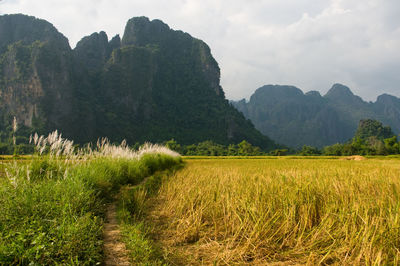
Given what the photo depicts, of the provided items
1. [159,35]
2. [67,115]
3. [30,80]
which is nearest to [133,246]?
[67,115]

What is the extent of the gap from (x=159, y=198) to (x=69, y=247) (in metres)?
2.95

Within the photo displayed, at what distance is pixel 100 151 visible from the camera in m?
7.62

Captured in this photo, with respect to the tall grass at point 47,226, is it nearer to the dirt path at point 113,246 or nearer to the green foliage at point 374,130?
the dirt path at point 113,246

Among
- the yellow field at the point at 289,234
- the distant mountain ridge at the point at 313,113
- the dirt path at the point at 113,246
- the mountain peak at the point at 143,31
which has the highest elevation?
the mountain peak at the point at 143,31

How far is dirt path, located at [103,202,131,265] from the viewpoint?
223 centimetres

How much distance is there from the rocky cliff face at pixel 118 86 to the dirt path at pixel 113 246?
62.9 metres

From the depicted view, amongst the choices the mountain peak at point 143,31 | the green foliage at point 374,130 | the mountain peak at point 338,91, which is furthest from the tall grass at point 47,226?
the mountain peak at point 338,91

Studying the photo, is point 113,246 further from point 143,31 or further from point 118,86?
point 143,31

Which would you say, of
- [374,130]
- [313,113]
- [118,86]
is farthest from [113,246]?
[313,113]

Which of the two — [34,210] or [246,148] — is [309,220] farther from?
[246,148]

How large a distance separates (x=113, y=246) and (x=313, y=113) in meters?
164

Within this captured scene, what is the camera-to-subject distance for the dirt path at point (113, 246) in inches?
87.7

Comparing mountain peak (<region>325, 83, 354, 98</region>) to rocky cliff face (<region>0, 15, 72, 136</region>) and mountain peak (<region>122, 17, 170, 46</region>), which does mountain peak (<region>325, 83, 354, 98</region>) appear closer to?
mountain peak (<region>122, 17, 170, 46</region>)

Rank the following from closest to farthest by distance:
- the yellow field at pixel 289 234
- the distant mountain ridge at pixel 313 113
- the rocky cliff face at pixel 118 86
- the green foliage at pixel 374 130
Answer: the yellow field at pixel 289 234
the green foliage at pixel 374 130
the rocky cliff face at pixel 118 86
the distant mountain ridge at pixel 313 113
